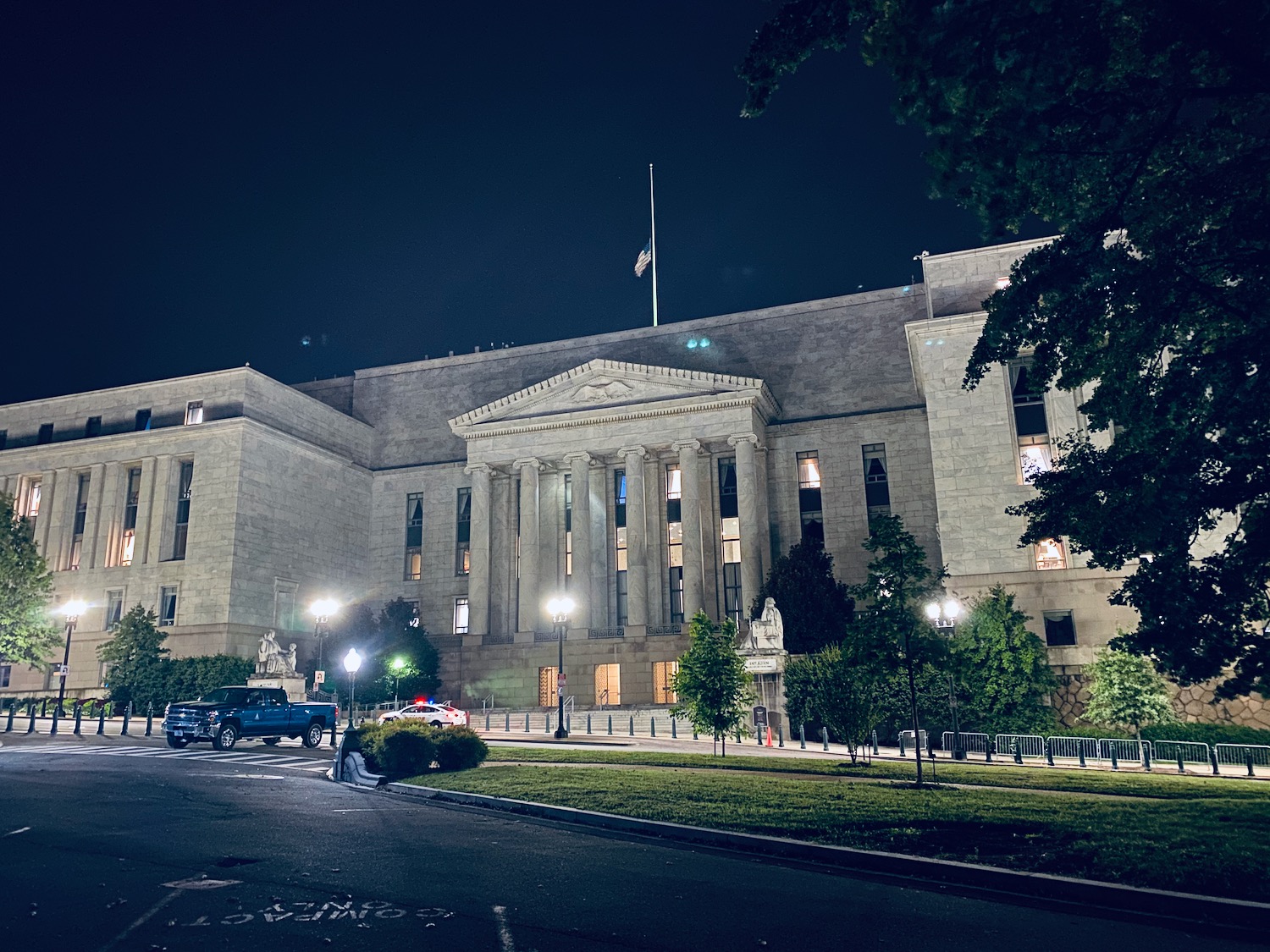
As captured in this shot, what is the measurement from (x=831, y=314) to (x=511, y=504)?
85.3 ft

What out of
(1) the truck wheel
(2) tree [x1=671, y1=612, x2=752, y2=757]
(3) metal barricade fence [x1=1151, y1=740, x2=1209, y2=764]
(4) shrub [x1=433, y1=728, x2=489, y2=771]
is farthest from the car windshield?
(3) metal barricade fence [x1=1151, y1=740, x2=1209, y2=764]

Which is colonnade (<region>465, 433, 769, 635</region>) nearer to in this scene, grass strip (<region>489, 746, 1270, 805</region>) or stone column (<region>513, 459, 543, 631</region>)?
stone column (<region>513, 459, 543, 631</region>)

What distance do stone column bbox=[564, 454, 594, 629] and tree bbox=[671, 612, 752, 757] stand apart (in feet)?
91.6

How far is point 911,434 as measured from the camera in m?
58.9

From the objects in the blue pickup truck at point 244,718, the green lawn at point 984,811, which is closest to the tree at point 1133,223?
the green lawn at point 984,811

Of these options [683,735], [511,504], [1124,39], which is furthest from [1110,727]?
[511,504]

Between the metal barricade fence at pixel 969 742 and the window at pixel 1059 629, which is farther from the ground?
the window at pixel 1059 629

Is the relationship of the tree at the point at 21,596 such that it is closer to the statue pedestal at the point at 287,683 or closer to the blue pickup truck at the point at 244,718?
the statue pedestal at the point at 287,683

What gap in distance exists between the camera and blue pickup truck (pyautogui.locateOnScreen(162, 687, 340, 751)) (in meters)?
29.6

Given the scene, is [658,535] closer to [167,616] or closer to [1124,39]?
[167,616]

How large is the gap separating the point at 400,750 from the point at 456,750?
1422 millimetres

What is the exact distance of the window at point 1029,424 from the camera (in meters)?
43.0

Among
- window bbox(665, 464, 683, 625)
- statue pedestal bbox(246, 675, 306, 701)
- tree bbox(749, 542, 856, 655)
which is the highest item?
window bbox(665, 464, 683, 625)

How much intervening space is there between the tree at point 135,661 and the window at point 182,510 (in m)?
7.14
